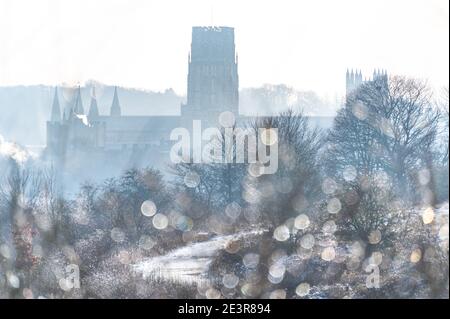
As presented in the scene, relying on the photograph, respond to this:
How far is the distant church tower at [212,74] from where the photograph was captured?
94562 mm

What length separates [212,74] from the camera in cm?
9738

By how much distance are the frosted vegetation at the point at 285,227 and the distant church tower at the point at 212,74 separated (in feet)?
196

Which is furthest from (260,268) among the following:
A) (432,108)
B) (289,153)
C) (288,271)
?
(432,108)

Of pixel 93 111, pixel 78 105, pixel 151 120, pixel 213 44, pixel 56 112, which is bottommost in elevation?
pixel 151 120

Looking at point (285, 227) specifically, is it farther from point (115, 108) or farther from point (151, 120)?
point (115, 108)

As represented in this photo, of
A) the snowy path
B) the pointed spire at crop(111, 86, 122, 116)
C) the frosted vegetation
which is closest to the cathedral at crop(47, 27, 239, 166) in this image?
the pointed spire at crop(111, 86, 122, 116)

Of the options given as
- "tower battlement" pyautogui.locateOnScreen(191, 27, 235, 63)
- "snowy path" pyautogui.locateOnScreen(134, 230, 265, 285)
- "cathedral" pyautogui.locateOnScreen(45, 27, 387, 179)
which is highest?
"tower battlement" pyautogui.locateOnScreen(191, 27, 235, 63)

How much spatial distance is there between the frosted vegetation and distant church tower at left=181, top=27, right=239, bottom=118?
59621 mm

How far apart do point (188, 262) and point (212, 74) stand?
77.3 meters

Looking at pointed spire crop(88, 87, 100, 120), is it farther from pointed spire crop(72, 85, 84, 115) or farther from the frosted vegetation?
the frosted vegetation

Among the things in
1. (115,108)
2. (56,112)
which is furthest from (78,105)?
(115,108)

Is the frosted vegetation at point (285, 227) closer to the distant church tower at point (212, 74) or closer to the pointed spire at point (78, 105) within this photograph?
the distant church tower at point (212, 74)

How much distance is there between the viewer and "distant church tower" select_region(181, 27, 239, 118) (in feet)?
310
